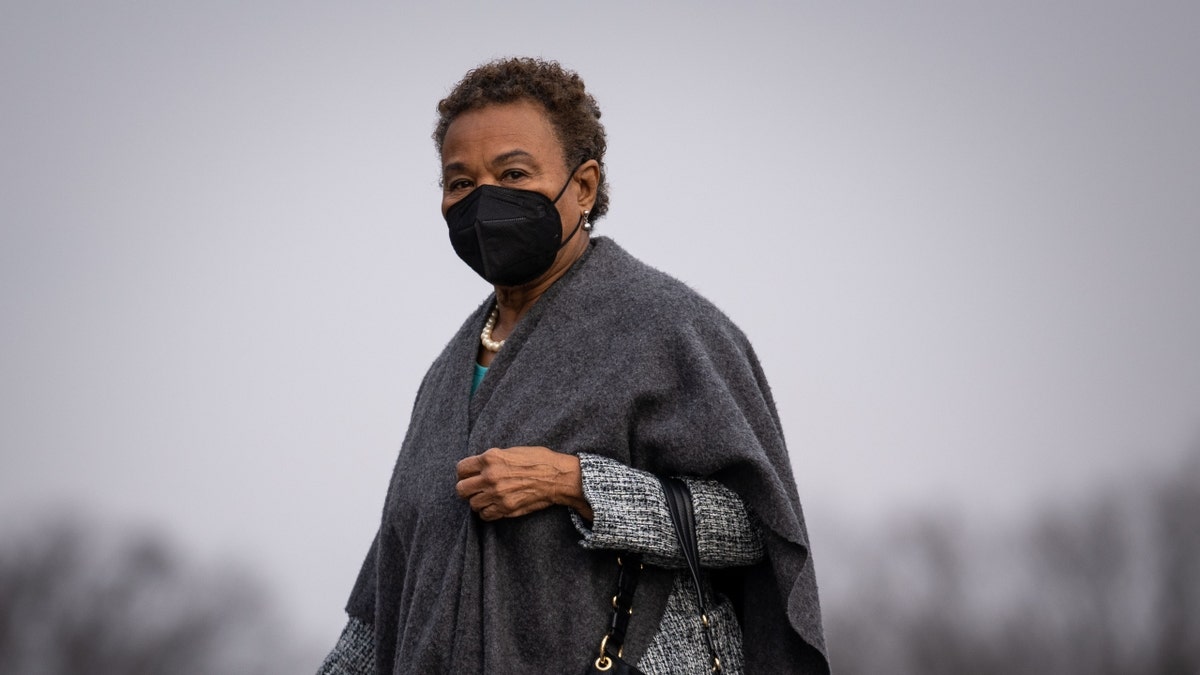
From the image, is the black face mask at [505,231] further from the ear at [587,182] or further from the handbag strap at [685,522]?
the handbag strap at [685,522]

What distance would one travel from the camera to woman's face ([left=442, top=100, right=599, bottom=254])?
280 cm

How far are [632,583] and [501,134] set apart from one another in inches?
41.0

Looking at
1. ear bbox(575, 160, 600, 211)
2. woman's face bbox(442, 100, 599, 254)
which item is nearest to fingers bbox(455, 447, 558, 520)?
woman's face bbox(442, 100, 599, 254)

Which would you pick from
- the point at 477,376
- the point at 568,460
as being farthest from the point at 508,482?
the point at 477,376

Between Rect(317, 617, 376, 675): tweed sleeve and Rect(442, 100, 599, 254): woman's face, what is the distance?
1.07m

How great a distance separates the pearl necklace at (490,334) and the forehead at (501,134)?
1.40 ft

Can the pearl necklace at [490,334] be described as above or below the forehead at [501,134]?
below

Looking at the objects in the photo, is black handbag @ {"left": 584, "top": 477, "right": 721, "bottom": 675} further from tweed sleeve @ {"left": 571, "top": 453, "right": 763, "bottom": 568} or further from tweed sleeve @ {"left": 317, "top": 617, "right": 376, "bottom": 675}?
tweed sleeve @ {"left": 317, "top": 617, "right": 376, "bottom": 675}

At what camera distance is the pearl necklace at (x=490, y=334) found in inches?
117

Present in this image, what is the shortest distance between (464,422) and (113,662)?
693 centimetres

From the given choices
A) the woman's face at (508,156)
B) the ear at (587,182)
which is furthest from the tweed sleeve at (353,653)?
the ear at (587,182)

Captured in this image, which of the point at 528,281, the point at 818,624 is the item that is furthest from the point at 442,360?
the point at 818,624

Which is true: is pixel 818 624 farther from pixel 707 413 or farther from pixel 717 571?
pixel 707 413

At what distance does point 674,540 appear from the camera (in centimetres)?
250
